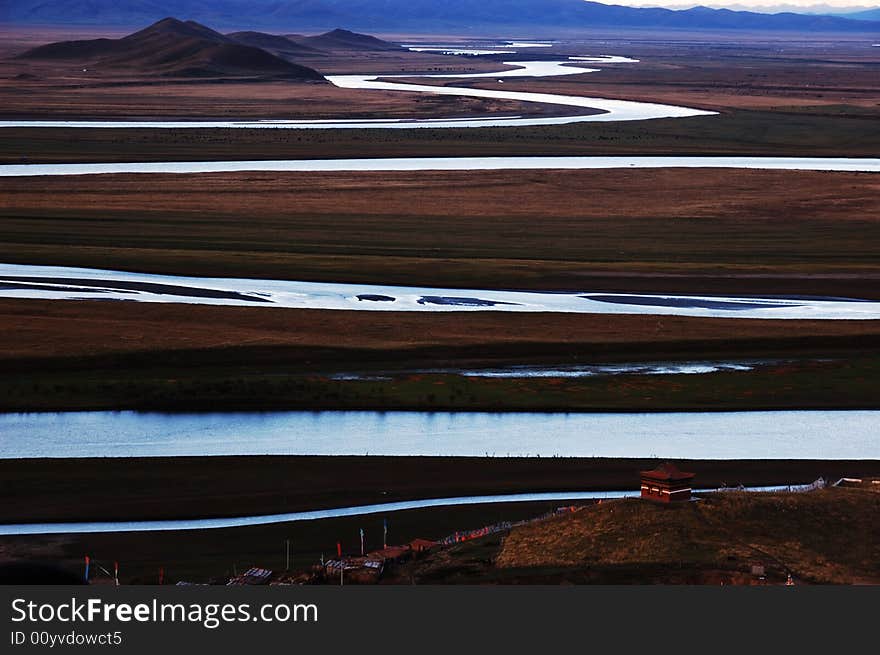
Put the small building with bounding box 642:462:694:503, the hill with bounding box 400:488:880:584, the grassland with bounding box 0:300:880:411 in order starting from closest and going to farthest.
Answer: the hill with bounding box 400:488:880:584, the small building with bounding box 642:462:694:503, the grassland with bounding box 0:300:880:411

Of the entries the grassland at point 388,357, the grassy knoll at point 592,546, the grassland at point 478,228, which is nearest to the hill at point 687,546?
the grassy knoll at point 592,546

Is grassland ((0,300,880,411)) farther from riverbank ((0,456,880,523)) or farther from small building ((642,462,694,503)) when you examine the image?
small building ((642,462,694,503))

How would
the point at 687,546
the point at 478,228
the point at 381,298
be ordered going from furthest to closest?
1. the point at 478,228
2. the point at 381,298
3. the point at 687,546

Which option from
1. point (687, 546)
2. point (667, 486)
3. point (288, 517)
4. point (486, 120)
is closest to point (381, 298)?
point (288, 517)

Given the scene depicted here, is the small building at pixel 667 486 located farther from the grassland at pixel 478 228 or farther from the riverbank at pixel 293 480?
the grassland at pixel 478 228

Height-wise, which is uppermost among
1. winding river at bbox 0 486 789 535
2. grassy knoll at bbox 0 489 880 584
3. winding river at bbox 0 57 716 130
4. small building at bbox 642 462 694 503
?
small building at bbox 642 462 694 503

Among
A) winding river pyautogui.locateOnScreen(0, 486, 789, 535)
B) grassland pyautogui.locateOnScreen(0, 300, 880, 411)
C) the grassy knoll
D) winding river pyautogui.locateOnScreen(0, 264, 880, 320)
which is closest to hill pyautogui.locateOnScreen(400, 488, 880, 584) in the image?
the grassy knoll

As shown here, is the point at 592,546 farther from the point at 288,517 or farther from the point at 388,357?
the point at 388,357

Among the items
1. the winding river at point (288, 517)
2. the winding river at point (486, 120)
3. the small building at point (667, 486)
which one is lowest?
the winding river at point (486, 120)

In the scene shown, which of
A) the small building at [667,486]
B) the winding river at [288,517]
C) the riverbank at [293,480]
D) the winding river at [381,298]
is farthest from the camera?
the winding river at [381,298]
